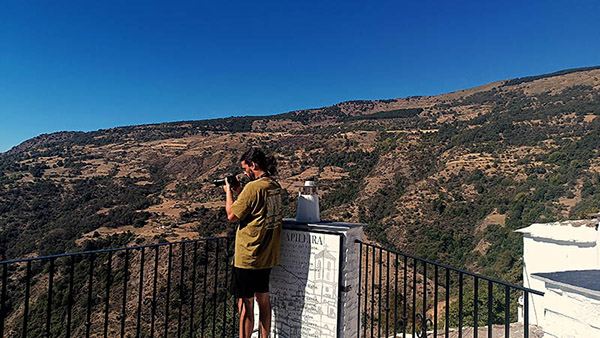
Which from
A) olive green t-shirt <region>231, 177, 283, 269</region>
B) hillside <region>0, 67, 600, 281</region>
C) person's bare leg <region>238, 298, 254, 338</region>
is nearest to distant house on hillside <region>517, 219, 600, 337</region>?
olive green t-shirt <region>231, 177, 283, 269</region>

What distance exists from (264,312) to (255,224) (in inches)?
31.2

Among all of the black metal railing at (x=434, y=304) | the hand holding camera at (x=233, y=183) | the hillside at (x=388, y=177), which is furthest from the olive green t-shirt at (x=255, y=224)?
the hillside at (x=388, y=177)

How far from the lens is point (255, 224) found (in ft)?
8.63

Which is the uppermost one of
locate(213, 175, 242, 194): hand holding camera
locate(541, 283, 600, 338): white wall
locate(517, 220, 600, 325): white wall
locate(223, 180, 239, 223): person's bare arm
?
locate(213, 175, 242, 194): hand holding camera

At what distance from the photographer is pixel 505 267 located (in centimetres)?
2028

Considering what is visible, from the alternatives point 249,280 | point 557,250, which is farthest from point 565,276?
point 557,250

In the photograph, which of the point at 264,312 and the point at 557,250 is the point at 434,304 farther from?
the point at 557,250

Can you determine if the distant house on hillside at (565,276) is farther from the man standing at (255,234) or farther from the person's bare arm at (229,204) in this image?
the person's bare arm at (229,204)

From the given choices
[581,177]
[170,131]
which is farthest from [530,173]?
[170,131]

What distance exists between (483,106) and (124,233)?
4819 cm

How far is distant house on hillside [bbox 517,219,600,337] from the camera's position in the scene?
1331 mm

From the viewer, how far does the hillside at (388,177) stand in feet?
81.7

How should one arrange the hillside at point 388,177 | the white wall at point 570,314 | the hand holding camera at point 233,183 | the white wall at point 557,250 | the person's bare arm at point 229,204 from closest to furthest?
the white wall at point 570,314, the person's bare arm at point 229,204, the hand holding camera at point 233,183, the white wall at point 557,250, the hillside at point 388,177

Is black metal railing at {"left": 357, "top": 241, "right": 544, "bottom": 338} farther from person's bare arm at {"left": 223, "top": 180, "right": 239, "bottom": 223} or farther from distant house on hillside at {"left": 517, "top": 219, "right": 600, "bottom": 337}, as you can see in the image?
person's bare arm at {"left": 223, "top": 180, "right": 239, "bottom": 223}
